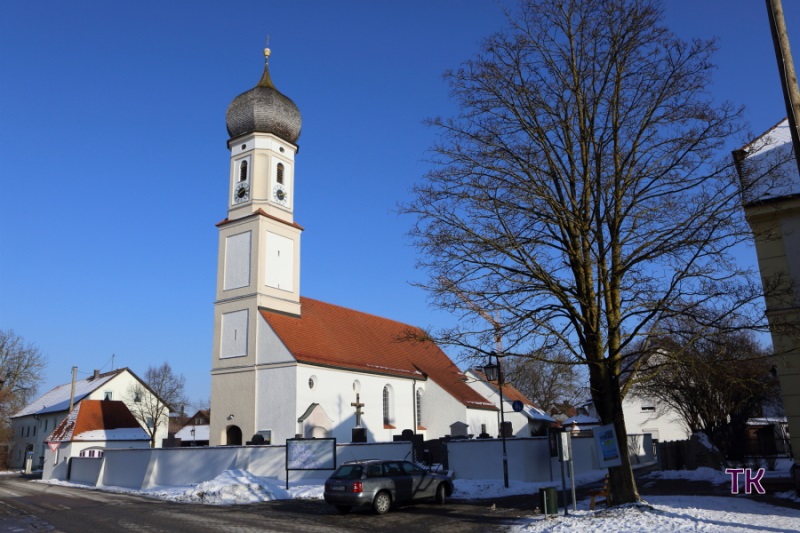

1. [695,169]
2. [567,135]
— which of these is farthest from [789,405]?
[567,135]

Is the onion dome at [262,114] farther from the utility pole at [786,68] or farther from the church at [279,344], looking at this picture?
the utility pole at [786,68]

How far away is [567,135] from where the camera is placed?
47.6ft

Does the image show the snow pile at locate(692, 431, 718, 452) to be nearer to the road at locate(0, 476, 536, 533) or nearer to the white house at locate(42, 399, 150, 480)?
the road at locate(0, 476, 536, 533)

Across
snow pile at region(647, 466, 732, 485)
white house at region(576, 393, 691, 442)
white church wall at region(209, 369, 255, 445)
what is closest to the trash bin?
snow pile at region(647, 466, 732, 485)

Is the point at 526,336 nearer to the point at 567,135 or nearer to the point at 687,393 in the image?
the point at 567,135

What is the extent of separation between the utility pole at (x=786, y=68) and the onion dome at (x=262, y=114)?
101 ft

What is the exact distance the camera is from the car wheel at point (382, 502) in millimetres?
15734

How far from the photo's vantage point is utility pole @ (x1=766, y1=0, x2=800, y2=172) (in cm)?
861

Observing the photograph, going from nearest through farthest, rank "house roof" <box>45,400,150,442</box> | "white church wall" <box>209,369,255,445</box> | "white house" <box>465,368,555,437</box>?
"white church wall" <box>209,369,255,445</box> → "house roof" <box>45,400,150,442</box> → "white house" <box>465,368,555,437</box>

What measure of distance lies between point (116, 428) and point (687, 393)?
34.8 metres

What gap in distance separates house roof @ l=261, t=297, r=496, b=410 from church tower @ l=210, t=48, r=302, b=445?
1530 mm

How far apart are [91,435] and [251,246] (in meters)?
17.0

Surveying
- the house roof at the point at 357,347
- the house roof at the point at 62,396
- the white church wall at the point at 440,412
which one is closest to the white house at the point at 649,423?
the house roof at the point at 357,347

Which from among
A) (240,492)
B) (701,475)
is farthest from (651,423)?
(240,492)
